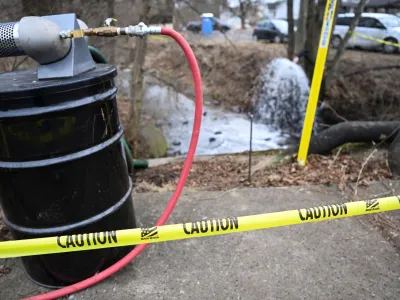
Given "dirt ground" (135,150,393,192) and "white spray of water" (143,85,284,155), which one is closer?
"dirt ground" (135,150,393,192)

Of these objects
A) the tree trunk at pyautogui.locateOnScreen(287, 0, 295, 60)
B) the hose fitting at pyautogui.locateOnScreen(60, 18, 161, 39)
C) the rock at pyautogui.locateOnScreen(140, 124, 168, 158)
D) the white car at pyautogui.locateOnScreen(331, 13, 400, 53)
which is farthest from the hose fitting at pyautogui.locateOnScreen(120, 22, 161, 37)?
the tree trunk at pyautogui.locateOnScreen(287, 0, 295, 60)

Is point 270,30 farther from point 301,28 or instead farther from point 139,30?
point 139,30

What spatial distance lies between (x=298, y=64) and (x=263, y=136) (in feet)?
7.35

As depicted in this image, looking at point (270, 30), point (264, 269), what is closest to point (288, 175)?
point (264, 269)

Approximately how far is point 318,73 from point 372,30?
7.18 metres

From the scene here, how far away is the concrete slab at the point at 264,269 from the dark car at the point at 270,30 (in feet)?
41.9

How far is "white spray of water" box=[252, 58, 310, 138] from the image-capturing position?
10203 millimetres

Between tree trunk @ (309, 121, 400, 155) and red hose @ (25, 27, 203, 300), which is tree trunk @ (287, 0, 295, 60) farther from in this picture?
red hose @ (25, 27, 203, 300)

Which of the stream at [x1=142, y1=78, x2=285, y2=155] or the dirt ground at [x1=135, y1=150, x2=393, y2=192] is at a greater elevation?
the dirt ground at [x1=135, y1=150, x2=393, y2=192]

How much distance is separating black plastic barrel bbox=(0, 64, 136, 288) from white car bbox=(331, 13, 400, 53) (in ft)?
25.7

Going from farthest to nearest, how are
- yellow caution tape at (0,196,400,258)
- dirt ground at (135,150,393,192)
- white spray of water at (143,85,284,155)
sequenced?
white spray of water at (143,85,284,155) → dirt ground at (135,150,393,192) → yellow caution tape at (0,196,400,258)

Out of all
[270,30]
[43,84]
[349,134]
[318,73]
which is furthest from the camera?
[270,30]

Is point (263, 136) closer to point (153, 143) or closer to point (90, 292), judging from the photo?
point (153, 143)

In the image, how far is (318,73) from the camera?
12.0ft
